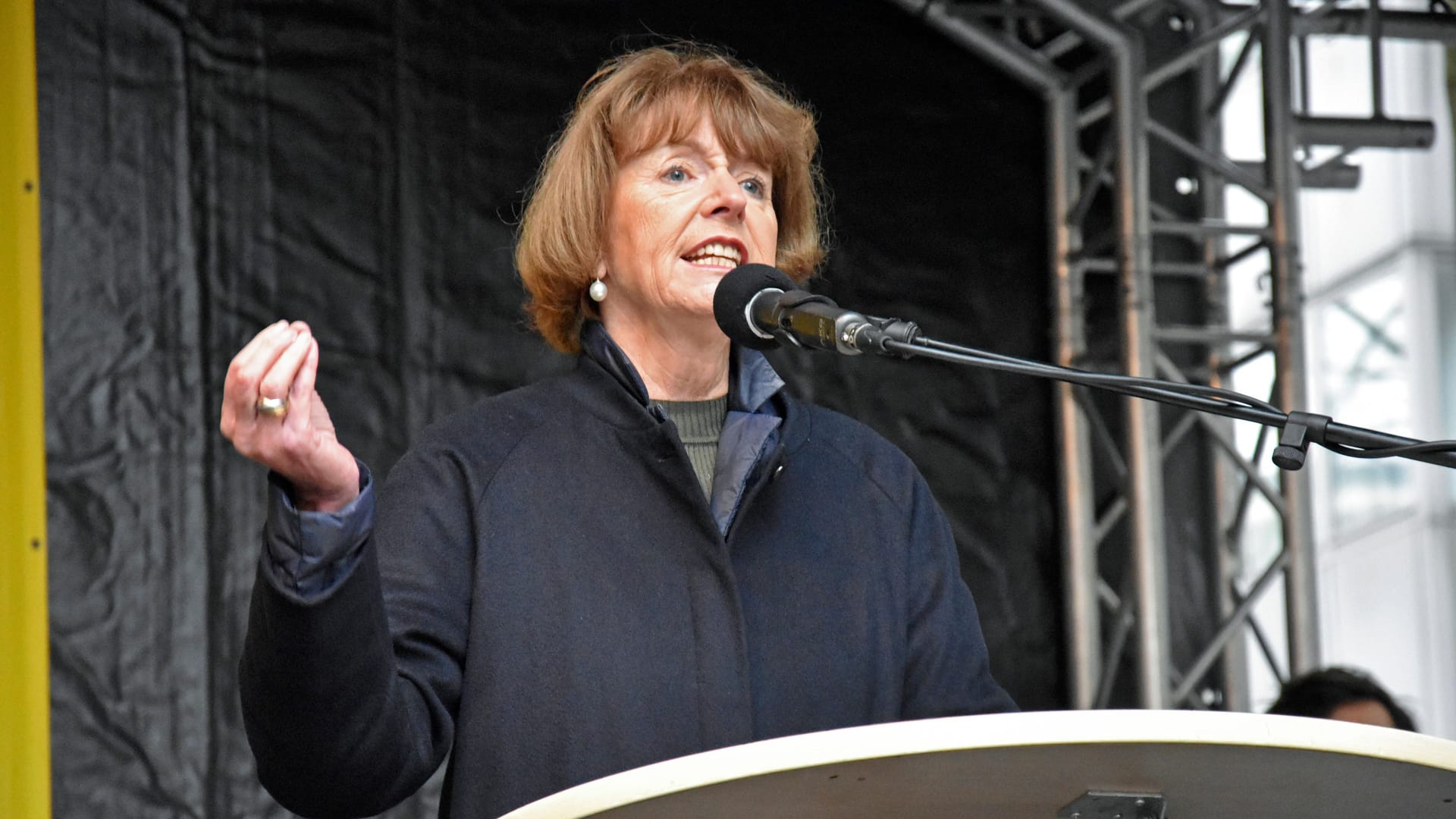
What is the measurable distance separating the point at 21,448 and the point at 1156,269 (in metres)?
2.45

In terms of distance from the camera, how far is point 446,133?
337 centimetres

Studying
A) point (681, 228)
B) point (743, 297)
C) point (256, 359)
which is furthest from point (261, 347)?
point (681, 228)

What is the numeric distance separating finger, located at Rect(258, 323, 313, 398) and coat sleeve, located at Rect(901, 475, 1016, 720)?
0.95m

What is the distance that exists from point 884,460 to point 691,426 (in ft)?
0.81

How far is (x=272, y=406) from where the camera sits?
42.1 inches

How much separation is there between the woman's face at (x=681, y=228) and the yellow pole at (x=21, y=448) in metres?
1.46

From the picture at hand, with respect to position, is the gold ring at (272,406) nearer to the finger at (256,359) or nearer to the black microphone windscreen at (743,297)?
the finger at (256,359)

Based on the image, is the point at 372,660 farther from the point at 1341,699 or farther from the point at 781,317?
the point at 1341,699

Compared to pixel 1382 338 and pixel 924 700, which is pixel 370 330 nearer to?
pixel 924 700

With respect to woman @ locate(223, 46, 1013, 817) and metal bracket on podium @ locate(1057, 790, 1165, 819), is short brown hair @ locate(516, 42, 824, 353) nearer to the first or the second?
woman @ locate(223, 46, 1013, 817)

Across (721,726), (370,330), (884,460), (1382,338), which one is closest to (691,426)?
(884,460)

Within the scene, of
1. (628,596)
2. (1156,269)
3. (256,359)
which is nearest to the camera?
(256,359)

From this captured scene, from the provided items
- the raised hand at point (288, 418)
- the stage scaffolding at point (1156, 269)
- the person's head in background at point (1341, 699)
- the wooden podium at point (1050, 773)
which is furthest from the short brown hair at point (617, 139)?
the person's head in background at point (1341, 699)

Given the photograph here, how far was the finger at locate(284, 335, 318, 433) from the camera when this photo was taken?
42.5 inches
